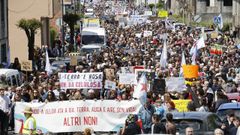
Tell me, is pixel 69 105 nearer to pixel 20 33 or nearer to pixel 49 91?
pixel 49 91

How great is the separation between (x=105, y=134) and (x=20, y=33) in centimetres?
3478

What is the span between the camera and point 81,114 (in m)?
20.5

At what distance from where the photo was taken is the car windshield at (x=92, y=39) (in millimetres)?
61281

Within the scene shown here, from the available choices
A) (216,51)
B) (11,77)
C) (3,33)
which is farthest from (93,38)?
(11,77)

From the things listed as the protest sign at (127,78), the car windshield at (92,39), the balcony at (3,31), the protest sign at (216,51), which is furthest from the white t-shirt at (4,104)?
the car windshield at (92,39)

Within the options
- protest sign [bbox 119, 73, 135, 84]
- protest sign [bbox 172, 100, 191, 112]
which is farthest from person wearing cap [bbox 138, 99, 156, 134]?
protest sign [bbox 119, 73, 135, 84]

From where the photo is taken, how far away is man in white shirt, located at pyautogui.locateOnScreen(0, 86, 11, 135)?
2036 cm

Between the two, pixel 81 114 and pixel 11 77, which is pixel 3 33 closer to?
pixel 11 77

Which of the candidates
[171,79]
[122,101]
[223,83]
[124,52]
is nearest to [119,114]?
[122,101]

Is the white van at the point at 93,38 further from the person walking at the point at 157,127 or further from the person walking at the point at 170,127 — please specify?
the person walking at the point at 170,127

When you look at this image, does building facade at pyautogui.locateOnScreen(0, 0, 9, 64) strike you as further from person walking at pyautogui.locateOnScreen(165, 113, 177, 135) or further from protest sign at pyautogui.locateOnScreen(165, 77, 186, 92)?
person walking at pyautogui.locateOnScreen(165, 113, 177, 135)

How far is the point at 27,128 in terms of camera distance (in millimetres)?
17469

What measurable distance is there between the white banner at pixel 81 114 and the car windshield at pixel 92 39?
133 ft

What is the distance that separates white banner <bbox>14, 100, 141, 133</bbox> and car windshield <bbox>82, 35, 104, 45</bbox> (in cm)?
4055
